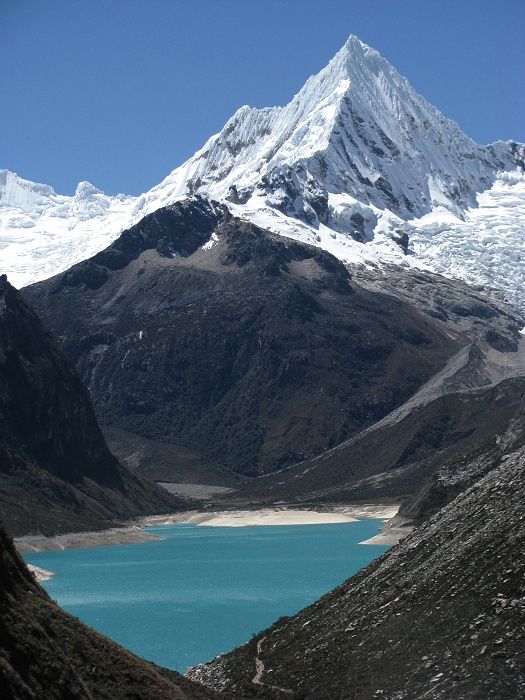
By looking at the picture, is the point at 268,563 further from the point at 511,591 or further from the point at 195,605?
the point at 511,591

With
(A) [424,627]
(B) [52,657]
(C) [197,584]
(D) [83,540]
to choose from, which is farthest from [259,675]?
(D) [83,540]

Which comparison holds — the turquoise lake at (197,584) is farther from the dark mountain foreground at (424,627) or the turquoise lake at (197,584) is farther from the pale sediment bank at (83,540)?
the dark mountain foreground at (424,627)

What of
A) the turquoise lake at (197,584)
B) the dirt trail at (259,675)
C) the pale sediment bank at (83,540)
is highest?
the pale sediment bank at (83,540)

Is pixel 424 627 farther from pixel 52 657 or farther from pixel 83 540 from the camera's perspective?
pixel 83 540

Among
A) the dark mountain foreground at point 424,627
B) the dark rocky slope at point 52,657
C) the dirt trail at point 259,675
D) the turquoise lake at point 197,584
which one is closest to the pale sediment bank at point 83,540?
the turquoise lake at point 197,584

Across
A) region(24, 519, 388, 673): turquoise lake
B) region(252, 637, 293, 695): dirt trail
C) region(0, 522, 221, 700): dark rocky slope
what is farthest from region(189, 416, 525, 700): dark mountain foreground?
region(24, 519, 388, 673): turquoise lake

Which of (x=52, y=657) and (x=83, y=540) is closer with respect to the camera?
(x=52, y=657)
